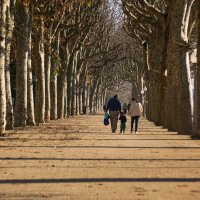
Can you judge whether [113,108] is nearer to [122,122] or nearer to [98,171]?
[122,122]

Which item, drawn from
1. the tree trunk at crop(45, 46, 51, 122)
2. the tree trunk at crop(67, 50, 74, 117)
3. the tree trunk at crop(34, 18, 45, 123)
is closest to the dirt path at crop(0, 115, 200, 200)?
the tree trunk at crop(34, 18, 45, 123)

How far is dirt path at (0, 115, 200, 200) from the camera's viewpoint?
9375mm

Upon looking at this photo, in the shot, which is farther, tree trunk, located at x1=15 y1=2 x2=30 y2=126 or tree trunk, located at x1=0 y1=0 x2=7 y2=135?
tree trunk, located at x1=15 y1=2 x2=30 y2=126

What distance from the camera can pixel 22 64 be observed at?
97.6ft

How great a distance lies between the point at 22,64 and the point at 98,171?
18030 mm

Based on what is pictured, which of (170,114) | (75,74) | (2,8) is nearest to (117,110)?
(170,114)

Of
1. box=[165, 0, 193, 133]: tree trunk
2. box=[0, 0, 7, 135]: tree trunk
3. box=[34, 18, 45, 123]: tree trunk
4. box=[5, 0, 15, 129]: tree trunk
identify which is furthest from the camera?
box=[34, 18, 45, 123]: tree trunk

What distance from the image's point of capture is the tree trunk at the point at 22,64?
2938cm

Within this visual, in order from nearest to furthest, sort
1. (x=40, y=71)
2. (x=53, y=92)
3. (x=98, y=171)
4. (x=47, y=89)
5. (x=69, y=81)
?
(x=98, y=171) → (x=40, y=71) → (x=47, y=89) → (x=53, y=92) → (x=69, y=81)

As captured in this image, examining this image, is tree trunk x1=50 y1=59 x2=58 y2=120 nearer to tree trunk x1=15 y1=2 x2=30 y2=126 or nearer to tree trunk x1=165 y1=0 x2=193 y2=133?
tree trunk x1=15 y1=2 x2=30 y2=126

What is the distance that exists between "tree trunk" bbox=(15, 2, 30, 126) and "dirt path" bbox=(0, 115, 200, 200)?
9782 mm

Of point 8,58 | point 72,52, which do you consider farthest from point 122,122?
point 72,52

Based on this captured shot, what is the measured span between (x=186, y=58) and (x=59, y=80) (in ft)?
86.0

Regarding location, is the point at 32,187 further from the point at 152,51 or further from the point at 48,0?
the point at 152,51
